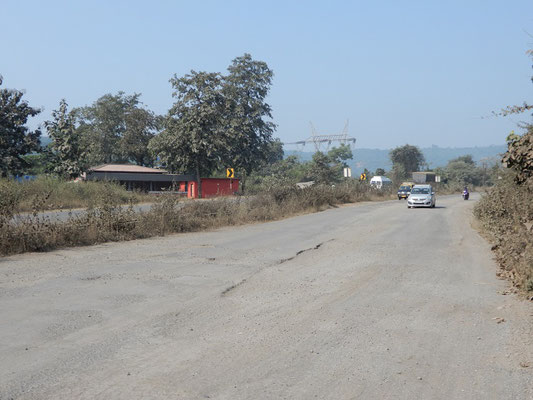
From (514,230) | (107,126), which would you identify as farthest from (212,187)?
(514,230)

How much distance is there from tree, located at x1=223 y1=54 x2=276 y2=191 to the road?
5226cm

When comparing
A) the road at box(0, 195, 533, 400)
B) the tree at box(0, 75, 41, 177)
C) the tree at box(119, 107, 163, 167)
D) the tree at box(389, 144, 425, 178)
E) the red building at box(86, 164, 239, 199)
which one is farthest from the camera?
the tree at box(389, 144, 425, 178)

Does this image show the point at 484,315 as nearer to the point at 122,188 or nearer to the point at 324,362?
the point at 324,362

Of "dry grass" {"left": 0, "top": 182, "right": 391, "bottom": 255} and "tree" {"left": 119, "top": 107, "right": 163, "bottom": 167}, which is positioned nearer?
"dry grass" {"left": 0, "top": 182, "right": 391, "bottom": 255}

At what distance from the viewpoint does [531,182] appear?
920 centimetres

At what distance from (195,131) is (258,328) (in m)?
54.7

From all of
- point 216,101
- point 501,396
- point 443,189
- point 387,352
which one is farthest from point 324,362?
point 443,189

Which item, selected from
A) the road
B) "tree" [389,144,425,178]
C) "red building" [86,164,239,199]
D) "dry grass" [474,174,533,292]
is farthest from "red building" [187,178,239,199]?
"tree" [389,144,425,178]

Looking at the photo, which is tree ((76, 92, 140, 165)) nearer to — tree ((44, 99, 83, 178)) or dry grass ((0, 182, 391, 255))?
tree ((44, 99, 83, 178))

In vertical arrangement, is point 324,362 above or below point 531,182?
below

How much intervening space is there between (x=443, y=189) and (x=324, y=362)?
93.9 m

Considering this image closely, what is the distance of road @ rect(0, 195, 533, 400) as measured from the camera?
5414 millimetres

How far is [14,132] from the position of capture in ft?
175

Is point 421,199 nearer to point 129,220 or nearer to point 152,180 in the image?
point 129,220
